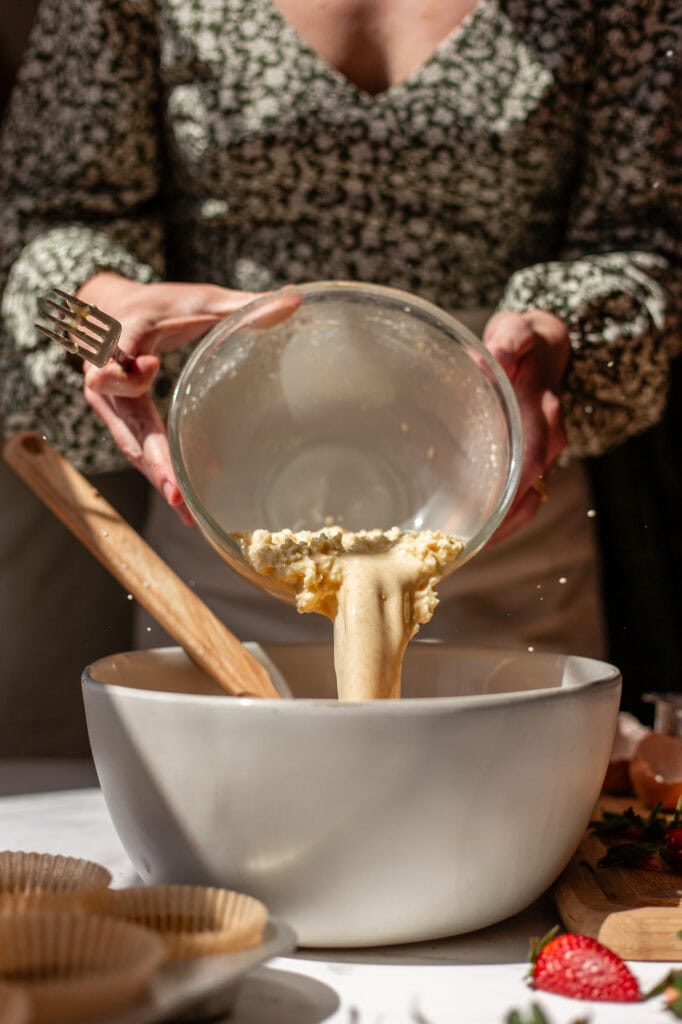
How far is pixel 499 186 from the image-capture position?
3.59ft

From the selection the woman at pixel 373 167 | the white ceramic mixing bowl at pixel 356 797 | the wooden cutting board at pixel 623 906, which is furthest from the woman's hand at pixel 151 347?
the wooden cutting board at pixel 623 906

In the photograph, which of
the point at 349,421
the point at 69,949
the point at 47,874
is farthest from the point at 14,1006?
the point at 349,421

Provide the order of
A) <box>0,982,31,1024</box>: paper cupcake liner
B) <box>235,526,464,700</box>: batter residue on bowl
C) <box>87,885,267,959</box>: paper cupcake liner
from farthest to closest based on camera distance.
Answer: <box>235,526,464,700</box>: batter residue on bowl → <box>87,885,267,959</box>: paper cupcake liner → <box>0,982,31,1024</box>: paper cupcake liner

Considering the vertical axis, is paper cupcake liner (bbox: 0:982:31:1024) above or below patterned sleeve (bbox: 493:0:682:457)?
below

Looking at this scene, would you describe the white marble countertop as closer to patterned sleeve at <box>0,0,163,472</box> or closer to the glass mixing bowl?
the glass mixing bowl

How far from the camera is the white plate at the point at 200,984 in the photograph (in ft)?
1.42

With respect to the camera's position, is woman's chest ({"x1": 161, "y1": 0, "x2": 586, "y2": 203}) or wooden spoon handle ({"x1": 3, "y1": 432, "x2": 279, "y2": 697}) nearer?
wooden spoon handle ({"x1": 3, "y1": 432, "x2": 279, "y2": 697})

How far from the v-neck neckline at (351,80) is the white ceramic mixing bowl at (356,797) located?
66 cm

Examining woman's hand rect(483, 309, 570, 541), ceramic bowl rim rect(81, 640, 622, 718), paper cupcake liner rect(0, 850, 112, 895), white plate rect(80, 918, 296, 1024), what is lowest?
paper cupcake liner rect(0, 850, 112, 895)

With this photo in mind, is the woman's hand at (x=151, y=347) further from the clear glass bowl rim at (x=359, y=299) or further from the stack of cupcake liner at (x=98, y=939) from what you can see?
the stack of cupcake liner at (x=98, y=939)

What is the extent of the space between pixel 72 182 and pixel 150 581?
1.69 ft

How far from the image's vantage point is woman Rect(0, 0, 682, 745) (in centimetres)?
106

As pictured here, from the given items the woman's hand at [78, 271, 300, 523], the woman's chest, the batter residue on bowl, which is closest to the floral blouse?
the woman's chest

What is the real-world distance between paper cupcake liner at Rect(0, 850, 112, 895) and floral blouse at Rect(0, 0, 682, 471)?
570mm
